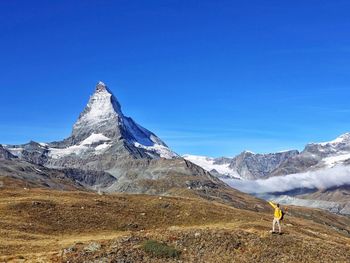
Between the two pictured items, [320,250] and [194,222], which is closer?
[320,250]

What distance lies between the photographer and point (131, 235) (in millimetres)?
42844

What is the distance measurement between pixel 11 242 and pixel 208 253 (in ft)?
60.8

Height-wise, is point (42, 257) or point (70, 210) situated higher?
point (70, 210)

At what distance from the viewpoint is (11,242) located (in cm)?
4659

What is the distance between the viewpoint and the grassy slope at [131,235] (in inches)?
1538

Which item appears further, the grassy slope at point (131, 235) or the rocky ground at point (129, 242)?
the grassy slope at point (131, 235)

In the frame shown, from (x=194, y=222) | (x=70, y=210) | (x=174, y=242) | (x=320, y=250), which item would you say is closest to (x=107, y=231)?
(x=70, y=210)

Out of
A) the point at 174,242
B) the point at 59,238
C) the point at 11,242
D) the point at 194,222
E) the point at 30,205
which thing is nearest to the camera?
the point at 174,242

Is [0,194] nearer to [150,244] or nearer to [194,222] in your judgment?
[194,222]

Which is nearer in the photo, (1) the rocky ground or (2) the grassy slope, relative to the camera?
(1) the rocky ground

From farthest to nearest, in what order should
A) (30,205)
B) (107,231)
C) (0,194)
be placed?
(0,194), (30,205), (107,231)

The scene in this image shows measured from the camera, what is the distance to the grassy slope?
39.1 m

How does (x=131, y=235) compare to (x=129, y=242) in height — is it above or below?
above

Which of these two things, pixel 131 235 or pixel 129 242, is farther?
pixel 131 235
